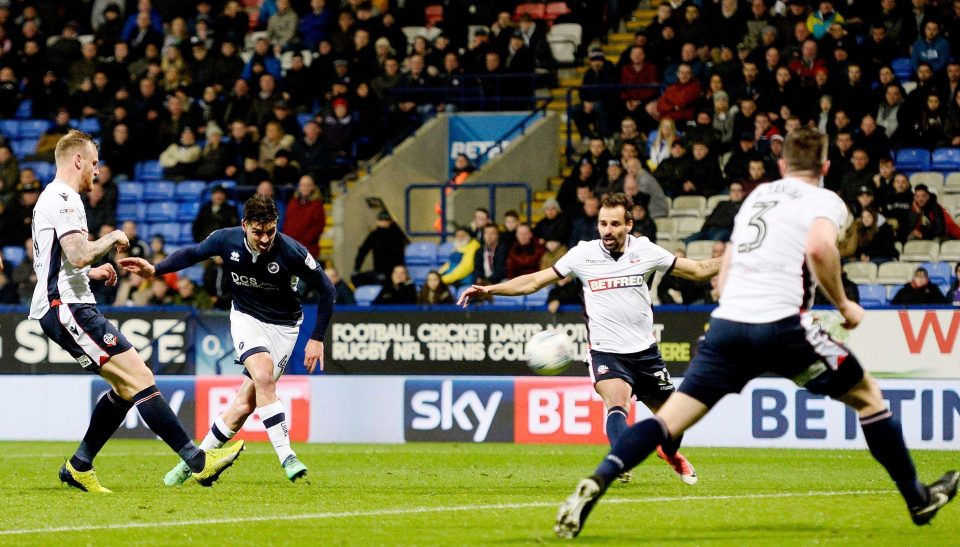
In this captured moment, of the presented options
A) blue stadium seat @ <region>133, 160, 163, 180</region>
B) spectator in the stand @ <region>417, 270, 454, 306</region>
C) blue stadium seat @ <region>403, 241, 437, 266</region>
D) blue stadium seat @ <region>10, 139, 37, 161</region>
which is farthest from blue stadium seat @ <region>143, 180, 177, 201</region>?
spectator in the stand @ <region>417, 270, 454, 306</region>

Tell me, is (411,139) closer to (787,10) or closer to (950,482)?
(787,10)

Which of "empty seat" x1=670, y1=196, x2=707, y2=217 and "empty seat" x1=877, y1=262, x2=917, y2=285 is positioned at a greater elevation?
"empty seat" x1=670, y1=196, x2=707, y2=217

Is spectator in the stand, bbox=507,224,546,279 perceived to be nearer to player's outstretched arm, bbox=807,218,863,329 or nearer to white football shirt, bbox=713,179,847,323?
white football shirt, bbox=713,179,847,323

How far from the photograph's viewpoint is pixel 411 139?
2366 centimetres

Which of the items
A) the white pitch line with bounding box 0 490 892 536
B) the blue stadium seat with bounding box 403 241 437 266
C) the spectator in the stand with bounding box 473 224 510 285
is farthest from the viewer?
the blue stadium seat with bounding box 403 241 437 266

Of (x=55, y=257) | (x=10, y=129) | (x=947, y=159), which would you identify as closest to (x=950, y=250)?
(x=947, y=159)

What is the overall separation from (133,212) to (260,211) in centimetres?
1418

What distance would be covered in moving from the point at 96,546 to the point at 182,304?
12.8 meters

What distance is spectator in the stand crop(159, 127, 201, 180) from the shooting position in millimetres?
23953

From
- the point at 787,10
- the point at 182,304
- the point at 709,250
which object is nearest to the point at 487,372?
the point at 709,250

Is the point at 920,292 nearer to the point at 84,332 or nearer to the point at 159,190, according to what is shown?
the point at 84,332

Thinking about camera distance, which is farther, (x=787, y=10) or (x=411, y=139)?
(x=411, y=139)

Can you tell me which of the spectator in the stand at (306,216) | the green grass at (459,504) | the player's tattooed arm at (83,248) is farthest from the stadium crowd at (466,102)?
the player's tattooed arm at (83,248)

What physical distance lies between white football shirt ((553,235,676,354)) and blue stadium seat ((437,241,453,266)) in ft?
35.3
